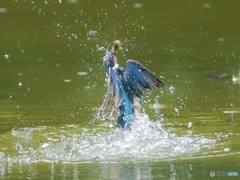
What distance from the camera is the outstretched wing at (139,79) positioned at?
6.89 m

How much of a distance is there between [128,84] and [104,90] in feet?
6.19

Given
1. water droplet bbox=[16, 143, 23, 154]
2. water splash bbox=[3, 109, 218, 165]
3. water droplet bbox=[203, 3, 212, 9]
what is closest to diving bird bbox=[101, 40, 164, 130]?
water splash bbox=[3, 109, 218, 165]

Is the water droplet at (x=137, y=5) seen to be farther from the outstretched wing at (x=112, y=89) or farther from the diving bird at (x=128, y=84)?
the outstretched wing at (x=112, y=89)

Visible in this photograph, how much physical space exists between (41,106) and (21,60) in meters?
2.08

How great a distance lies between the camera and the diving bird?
6.83m

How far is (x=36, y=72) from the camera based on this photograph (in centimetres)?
962

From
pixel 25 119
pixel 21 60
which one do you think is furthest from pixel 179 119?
pixel 21 60

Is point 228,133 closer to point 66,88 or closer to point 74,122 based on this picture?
point 74,122

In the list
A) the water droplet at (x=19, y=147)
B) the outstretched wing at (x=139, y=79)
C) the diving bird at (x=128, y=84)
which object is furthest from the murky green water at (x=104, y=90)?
the outstretched wing at (x=139, y=79)

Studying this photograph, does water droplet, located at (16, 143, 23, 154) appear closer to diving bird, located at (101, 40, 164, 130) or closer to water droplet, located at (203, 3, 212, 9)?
diving bird, located at (101, 40, 164, 130)

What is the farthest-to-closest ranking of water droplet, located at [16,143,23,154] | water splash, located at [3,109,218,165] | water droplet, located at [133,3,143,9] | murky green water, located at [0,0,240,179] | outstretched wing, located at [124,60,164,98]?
water droplet, located at [133,3,143,9] < outstretched wing, located at [124,60,164,98] < water droplet, located at [16,143,23,154] < water splash, located at [3,109,218,165] < murky green water, located at [0,0,240,179]

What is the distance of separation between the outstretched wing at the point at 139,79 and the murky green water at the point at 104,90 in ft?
0.89

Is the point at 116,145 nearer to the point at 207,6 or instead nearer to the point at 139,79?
the point at 139,79

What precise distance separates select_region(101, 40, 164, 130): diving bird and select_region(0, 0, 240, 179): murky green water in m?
0.13
